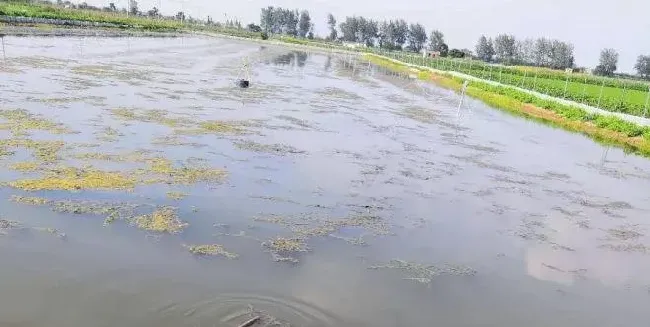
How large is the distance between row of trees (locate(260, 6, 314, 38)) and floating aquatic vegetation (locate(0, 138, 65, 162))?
141m

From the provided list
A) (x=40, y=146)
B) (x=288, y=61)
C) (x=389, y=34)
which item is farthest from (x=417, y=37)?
(x=40, y=146)

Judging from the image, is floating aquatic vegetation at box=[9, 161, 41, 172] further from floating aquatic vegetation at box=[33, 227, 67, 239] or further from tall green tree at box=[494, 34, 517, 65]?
tall green tree at box=[494, 34, 517, 65]

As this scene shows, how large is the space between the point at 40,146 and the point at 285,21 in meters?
143

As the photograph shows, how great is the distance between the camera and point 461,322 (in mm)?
6699

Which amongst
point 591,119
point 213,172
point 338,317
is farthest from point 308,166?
point 591,119

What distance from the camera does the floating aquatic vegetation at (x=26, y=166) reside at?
1006 cm

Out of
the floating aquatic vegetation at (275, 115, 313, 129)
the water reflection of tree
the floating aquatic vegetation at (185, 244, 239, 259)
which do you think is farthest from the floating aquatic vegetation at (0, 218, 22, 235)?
the water reflection of tree

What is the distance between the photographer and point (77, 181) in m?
9.71

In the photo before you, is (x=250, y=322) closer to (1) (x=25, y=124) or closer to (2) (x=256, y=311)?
(2) (x=256, y=311)

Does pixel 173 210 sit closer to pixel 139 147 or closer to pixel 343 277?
pixel 343 277

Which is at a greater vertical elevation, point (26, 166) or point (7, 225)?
point (26, 166)

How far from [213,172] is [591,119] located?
70.5 feet

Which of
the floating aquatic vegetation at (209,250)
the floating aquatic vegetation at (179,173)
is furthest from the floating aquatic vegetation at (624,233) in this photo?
the floating aquatic vegetation at (179,173)

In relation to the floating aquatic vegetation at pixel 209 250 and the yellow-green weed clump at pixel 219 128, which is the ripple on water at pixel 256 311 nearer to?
the floating aquatic vegetation at pixel 209 250
